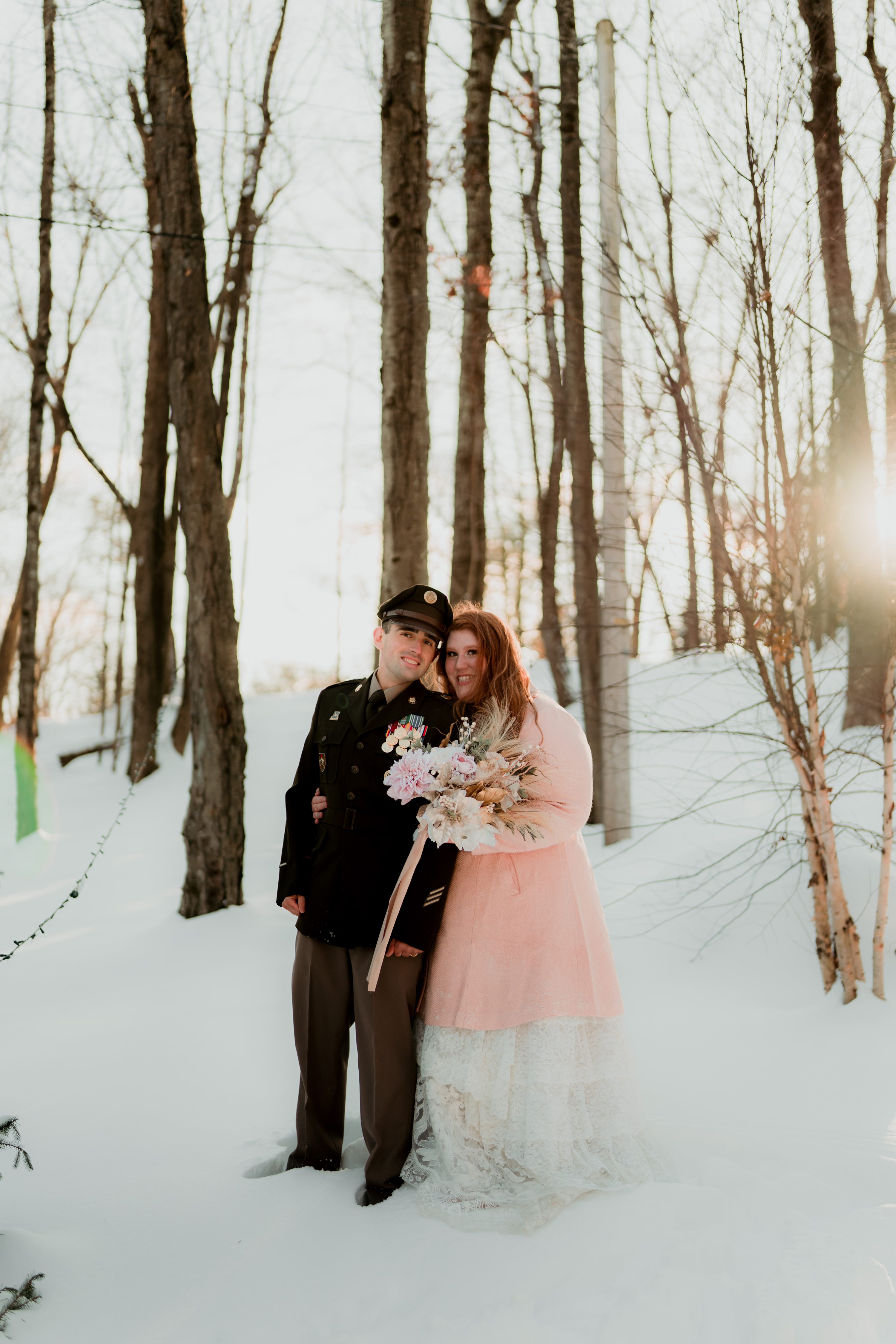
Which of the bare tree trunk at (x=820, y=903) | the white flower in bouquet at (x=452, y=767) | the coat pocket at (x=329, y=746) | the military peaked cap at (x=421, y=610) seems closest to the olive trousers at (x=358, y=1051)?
the coat pocket at (x=329, y=746)

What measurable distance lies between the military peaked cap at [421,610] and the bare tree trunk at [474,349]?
19.1 ft

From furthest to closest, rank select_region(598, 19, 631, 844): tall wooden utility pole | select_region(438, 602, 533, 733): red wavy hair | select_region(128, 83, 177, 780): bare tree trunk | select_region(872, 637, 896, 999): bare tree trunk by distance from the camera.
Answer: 1. select_region(128, 83, 177, 780): bare tree trunk
2. select_region(598, 19, 631, 844): tall wooden utility pole
3. select_region(872, 637, 896, 999): bare tree trunk
4. select_region(438, 602, 533, 733): red wavy hair

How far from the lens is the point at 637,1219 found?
2.73 m

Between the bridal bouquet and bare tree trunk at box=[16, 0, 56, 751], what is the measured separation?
966 cm

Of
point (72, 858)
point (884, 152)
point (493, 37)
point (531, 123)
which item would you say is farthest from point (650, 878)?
point (531, 123)

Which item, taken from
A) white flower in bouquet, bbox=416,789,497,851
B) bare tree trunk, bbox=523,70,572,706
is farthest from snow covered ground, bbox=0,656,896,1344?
bare tree trunk, bbox=523,70,572,706

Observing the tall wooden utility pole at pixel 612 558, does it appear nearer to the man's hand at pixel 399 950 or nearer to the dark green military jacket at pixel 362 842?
the dark green military jacket at pixel 362 842

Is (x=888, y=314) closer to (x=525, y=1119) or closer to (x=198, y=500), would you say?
(x=525, y=1119)

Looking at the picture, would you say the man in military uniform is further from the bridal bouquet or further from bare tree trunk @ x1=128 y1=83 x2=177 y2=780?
bare tree trunk @ x1=128 y1=83 x2=177 y2=780

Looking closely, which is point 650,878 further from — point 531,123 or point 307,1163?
point 531,123

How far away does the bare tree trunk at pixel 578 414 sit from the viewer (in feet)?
29.7

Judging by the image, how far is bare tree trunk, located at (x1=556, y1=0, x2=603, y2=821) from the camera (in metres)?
9.05

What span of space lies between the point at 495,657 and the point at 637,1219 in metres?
1.72

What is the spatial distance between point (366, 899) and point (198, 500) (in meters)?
4.56
